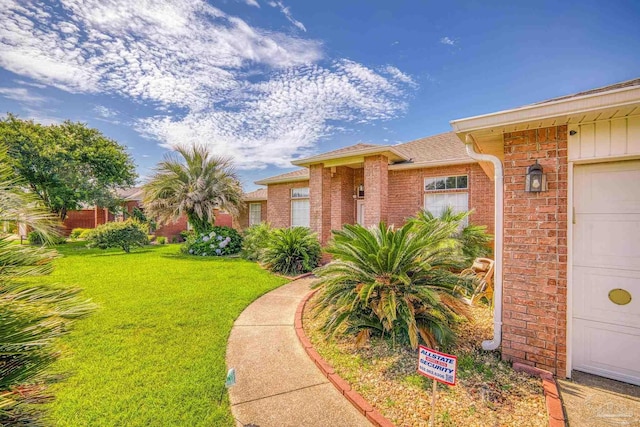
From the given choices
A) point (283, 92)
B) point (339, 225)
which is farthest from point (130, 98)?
point (339, 225)

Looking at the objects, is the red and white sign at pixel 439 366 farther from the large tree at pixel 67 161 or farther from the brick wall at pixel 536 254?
the large tree at pixel 67 161

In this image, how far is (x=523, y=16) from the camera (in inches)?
269

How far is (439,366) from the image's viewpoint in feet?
7.99

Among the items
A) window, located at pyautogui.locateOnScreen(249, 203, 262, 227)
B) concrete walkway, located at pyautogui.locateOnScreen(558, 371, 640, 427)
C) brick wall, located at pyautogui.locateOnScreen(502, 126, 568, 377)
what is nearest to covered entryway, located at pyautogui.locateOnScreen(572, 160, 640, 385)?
concrete walkway, located at pyautogui.locateOnScreen(558, 371, 640, 427)

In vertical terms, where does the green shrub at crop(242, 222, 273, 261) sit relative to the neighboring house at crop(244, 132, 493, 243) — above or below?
below

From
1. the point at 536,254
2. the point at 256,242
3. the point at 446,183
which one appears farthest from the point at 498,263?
the point at 256,242

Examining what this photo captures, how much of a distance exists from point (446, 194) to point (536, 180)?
Result: 7405 mm

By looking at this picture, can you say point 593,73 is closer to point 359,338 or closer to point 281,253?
point 359,338

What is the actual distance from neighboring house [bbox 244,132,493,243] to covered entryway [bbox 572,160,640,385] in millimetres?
6660

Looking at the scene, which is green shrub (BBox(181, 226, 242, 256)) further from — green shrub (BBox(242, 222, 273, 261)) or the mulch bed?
the mulch bed

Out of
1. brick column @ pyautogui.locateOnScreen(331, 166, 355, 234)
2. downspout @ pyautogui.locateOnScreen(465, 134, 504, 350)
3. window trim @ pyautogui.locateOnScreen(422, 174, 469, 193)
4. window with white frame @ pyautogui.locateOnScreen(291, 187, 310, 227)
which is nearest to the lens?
downspout @ pyautogui.locateOnScreen(465, 134, 504, 350)

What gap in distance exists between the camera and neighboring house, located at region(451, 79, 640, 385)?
3.16 m

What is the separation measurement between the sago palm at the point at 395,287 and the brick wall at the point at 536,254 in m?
0.71

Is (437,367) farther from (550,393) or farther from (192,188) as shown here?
(192,188)
